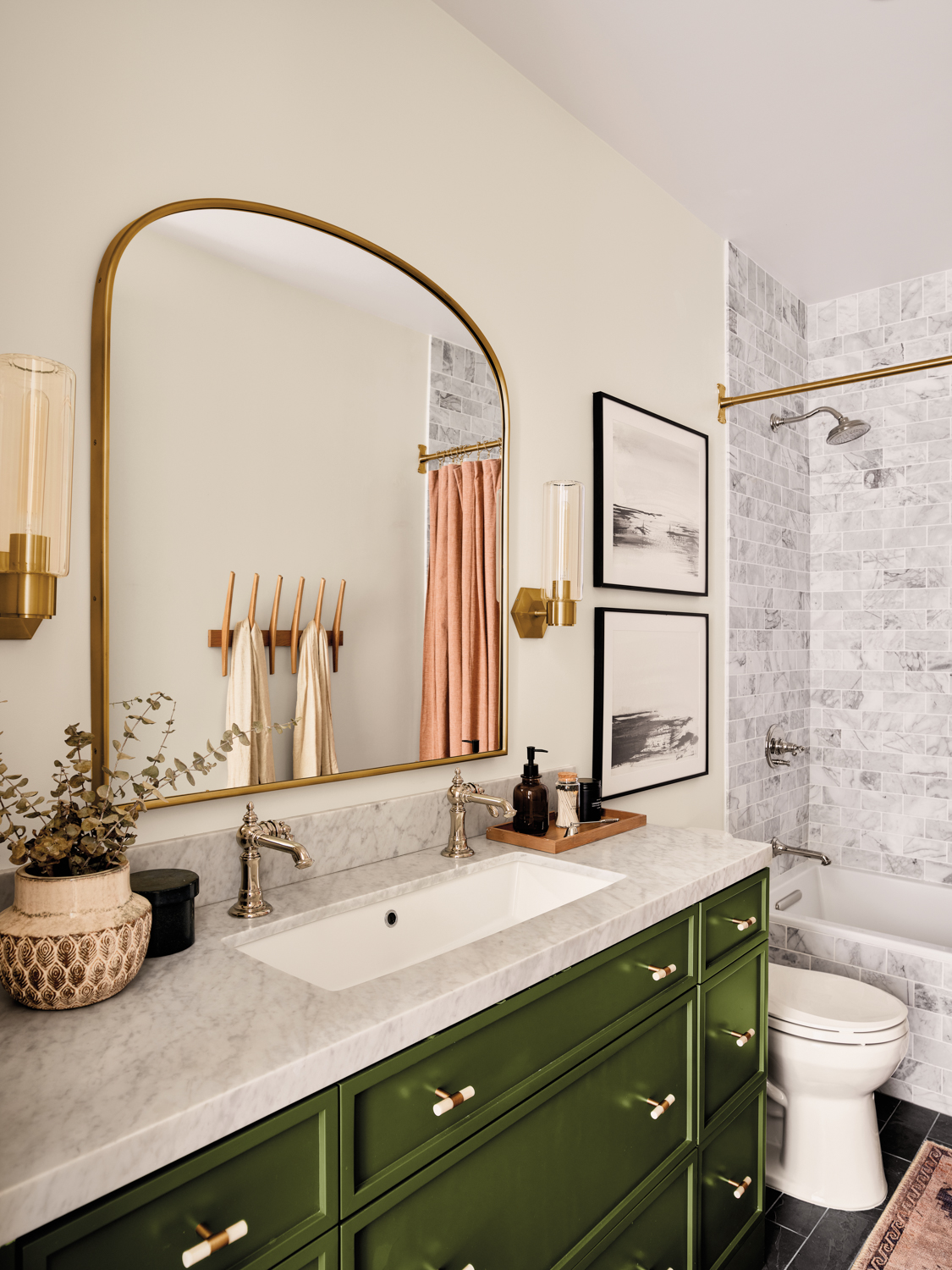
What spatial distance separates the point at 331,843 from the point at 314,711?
245mm

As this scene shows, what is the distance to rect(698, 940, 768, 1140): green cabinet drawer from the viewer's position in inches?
64.2

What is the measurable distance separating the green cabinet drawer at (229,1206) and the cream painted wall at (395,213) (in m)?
0.59

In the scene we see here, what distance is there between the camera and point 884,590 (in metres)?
3.44

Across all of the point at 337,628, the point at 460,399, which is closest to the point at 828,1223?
the point at 337,628

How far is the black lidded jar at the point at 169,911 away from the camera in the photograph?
1.11 metres

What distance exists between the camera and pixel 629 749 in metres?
2.37

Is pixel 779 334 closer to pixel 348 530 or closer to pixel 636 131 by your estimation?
pixel 636 131

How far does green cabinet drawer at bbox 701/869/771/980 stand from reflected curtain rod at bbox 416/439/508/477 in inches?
40.7

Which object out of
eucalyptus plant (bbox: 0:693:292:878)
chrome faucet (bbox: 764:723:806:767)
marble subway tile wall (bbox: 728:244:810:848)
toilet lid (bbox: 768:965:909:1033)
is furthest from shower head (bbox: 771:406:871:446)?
eucalyptus plant (bbox: 0:693:292:878)

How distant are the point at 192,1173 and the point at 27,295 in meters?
1.12

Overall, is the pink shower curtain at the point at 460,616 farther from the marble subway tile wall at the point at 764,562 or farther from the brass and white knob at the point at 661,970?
the marble subway tile wall at the point at 764,562

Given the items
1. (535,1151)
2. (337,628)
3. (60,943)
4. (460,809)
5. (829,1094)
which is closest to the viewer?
(60,943)

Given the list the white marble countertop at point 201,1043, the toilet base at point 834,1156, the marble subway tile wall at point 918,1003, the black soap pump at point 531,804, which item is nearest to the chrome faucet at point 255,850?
the white marble countertop at point 201,1043

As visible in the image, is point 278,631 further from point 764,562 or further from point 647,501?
point 764,562
